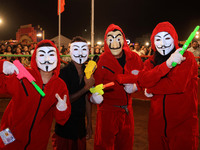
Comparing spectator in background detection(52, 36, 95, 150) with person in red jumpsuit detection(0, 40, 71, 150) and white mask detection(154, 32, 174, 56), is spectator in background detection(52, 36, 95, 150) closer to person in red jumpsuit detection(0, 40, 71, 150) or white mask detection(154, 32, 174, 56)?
person in red jumpsuit detection(0, 40, 71, 150)

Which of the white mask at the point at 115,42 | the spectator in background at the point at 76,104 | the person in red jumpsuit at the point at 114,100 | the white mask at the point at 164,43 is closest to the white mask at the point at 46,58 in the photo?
the spectator in background at the point at 76,104

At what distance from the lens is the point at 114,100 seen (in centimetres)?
271

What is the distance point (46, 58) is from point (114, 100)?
1.05 metres

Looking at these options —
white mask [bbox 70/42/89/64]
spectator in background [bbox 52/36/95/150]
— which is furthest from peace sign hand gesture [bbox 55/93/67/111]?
white mask [bbox 70/42/89/64]

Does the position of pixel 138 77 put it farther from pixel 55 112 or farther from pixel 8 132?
pixel 8 132

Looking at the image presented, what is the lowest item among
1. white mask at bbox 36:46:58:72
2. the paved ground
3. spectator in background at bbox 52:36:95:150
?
the paved ground

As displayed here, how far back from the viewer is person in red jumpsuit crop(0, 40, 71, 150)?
1962mm

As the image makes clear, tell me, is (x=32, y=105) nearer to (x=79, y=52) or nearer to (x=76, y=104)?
(x=76, y=104)

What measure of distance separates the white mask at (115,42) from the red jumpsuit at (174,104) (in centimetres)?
69

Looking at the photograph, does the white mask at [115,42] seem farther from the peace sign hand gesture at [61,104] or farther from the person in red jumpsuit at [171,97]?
the peace sign hand gesture at [61,104]

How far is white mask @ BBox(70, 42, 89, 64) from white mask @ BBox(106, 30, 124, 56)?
0.37 m

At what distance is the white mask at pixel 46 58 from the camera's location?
2.24m

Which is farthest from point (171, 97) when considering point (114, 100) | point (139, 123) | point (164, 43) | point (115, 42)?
point (139, 123)

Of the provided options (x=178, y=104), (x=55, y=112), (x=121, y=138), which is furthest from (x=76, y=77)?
(x=178, y=104)
